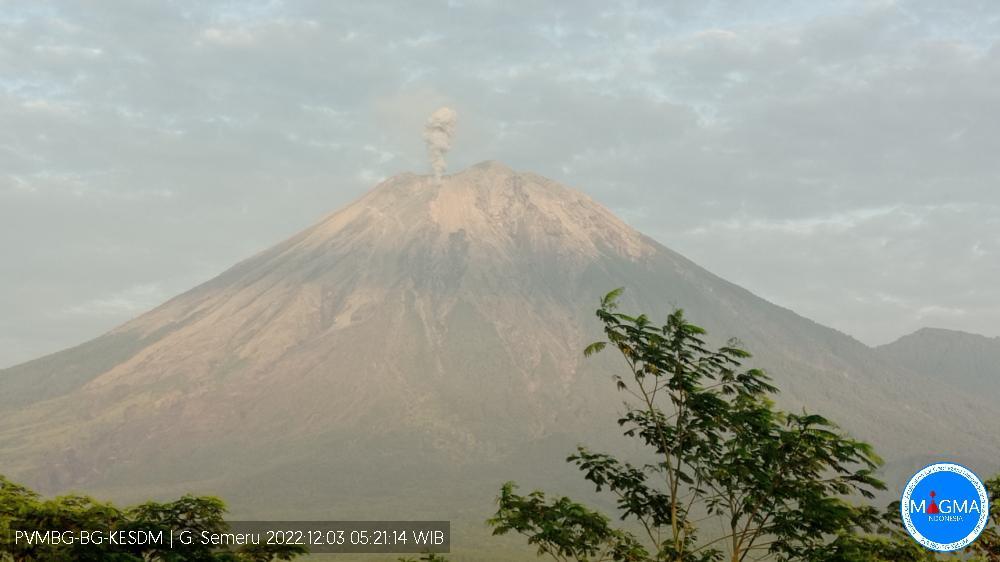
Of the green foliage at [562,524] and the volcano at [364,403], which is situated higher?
the volcano at [364,403]

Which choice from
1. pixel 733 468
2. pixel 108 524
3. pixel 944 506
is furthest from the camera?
pixel 108 524

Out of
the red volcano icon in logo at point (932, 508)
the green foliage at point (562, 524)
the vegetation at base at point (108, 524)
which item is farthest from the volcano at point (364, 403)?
the red volcano icon in logo at point (932, 508)

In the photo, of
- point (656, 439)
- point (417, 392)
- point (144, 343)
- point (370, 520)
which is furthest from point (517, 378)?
point (656, 439)

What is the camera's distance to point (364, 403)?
157875 millimetres

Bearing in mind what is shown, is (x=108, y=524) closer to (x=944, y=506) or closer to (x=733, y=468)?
(x=733, y=468)

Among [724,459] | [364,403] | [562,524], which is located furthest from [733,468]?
[364,403]

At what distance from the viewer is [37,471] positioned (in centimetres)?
14012

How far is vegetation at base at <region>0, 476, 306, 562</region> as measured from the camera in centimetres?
1606

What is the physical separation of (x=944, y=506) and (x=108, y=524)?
14.4 meters

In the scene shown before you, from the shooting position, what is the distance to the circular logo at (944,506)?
645 inches

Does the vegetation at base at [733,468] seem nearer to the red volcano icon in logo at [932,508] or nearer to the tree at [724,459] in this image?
the tree at [724,459]

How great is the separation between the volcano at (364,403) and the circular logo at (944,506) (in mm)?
98636

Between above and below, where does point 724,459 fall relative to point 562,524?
above

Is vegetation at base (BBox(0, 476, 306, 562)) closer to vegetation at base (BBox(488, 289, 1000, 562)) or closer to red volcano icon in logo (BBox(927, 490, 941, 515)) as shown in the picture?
vegetation at base (BBox(488, 289, 1000, 562))
